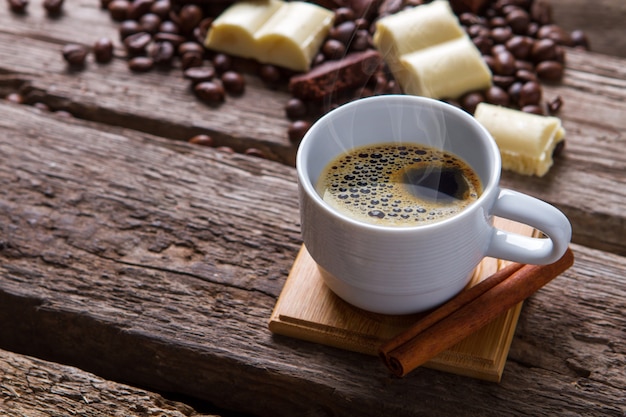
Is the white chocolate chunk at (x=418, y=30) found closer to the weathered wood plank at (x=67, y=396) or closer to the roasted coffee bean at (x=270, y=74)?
the roasted coffee bean at (x=270, y=74)

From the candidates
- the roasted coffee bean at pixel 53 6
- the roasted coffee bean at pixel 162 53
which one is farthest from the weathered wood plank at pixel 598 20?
the roasted coffee bean at pixel 53 6

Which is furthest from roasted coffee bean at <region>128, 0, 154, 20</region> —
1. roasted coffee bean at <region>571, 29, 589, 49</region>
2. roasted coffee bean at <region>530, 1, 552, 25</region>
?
roasted coffee bean at <region>571, 29, 589, 49</region>

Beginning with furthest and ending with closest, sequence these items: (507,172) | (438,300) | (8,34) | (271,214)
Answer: (8,34) < (507,172) < (271,214) < (438,300)

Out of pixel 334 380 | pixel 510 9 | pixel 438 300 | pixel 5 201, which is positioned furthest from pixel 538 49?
pixel 5 201

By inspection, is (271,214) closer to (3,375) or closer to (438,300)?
(438,300)

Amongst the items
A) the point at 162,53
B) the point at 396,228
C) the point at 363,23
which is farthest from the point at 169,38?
the point at 396,228

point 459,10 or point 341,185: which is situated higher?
point 341,185
